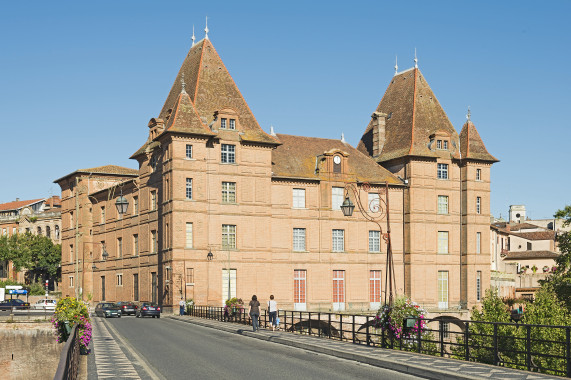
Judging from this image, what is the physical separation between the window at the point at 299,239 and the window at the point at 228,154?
8.66 m

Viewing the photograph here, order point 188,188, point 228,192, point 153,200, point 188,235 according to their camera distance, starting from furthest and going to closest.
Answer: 1. point 153,200
2. point 228,192
3. point 188,188
4. point 188,235

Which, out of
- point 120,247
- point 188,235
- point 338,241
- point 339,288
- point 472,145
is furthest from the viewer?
point 472,145

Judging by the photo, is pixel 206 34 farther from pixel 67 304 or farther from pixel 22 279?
pixel 22 279

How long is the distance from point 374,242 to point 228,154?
16.6 m

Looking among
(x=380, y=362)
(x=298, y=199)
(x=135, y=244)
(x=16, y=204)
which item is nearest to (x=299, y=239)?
(x=298, y=199)

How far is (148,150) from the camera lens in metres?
64.8

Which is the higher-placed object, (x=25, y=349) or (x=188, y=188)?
(x=188, y=188)

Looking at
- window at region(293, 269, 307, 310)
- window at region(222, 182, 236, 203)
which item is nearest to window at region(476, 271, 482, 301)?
window at region(293, 269, 307, 310)

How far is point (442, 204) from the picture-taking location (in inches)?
2830

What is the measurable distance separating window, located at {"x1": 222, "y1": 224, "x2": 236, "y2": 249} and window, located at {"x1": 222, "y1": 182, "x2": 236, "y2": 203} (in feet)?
6.82

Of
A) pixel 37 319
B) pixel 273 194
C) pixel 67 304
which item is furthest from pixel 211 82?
pixel 67 304

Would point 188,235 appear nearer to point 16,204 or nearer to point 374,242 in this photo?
point 374,242

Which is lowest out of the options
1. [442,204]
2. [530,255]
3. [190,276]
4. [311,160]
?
[530,255]

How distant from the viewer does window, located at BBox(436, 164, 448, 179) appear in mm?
71825
